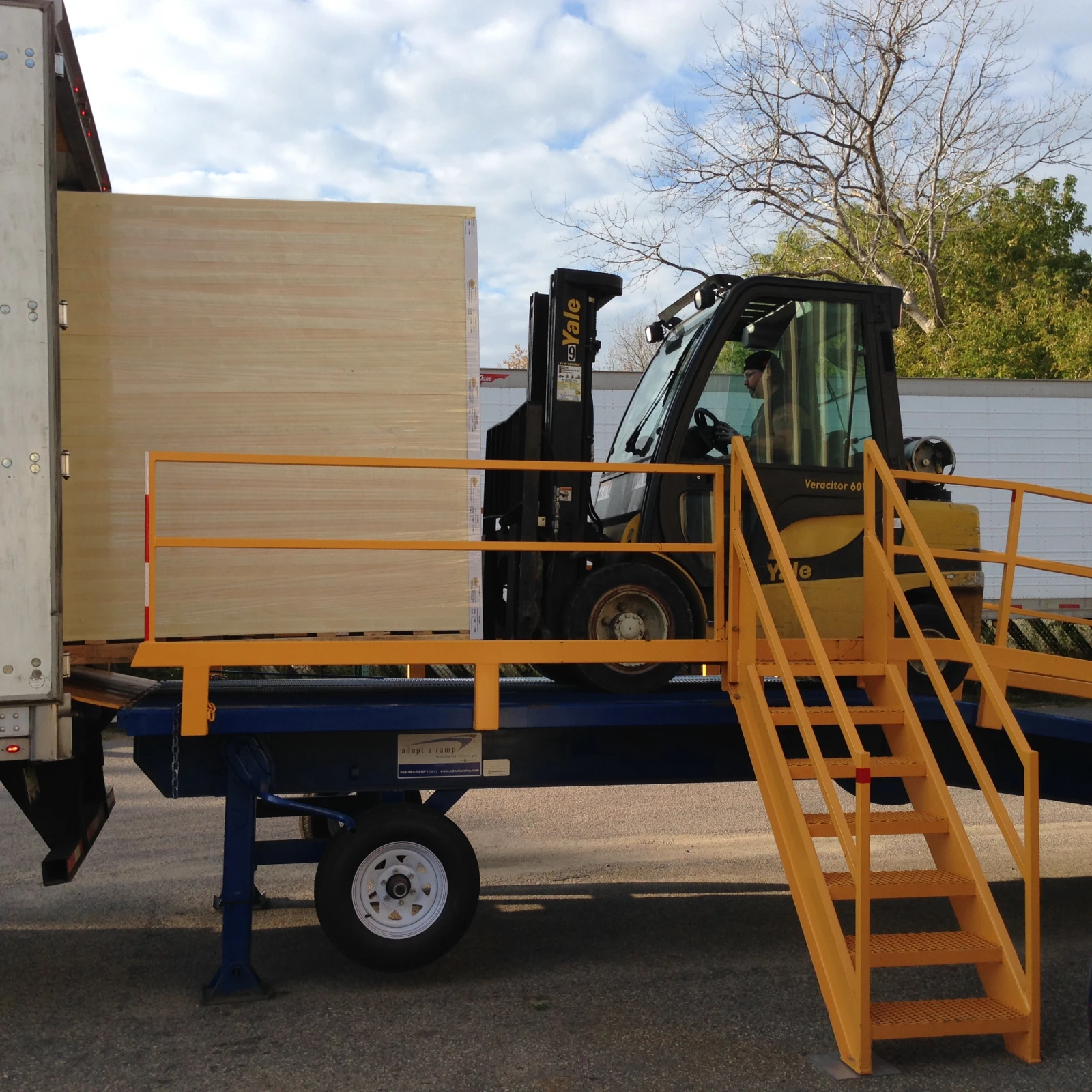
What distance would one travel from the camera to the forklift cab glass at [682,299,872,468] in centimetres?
597

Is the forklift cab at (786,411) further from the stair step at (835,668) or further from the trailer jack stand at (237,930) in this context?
the trailer jack stand at (237,930)

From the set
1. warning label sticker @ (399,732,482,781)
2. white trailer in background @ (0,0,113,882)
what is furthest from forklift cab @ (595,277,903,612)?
white trailer in background @ (0,0,113,882)

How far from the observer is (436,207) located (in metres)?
5.35

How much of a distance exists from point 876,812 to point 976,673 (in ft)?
2.71

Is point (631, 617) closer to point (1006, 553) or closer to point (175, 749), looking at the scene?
point (1006, 553)

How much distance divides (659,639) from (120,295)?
2.95 meters

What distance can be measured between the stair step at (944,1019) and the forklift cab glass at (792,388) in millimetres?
2752

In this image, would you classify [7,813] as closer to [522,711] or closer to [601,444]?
[522,711]

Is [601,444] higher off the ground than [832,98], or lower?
lower

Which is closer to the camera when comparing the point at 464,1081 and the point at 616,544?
the point at 464,1081

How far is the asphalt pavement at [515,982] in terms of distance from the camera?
416 cm

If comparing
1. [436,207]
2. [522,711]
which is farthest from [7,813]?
[436,207]

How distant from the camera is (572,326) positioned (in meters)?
5.92

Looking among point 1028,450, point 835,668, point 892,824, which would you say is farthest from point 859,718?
point 1028,450
